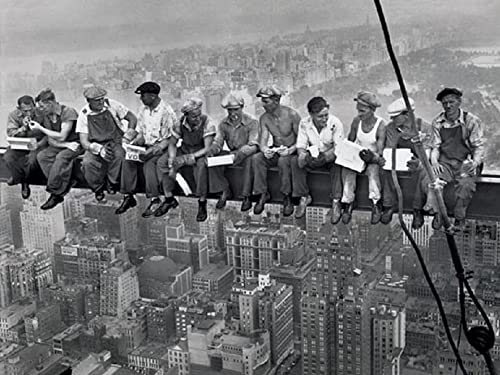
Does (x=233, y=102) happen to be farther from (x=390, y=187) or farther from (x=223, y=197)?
(x=390, y=187)

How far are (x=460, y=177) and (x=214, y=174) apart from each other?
6.23ft

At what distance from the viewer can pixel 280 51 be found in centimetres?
720

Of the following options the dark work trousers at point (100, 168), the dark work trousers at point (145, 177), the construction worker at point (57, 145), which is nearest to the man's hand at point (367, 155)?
the dark work trousers at point (145, 177)

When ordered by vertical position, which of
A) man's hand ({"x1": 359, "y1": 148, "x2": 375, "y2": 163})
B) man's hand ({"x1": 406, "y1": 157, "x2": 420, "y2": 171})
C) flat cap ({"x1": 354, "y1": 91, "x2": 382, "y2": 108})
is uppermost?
flat cap ({"x1": 354, "y1": 91, "x2": 382, "y2": 108})

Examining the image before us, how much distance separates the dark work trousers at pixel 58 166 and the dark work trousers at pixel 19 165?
0.54ft

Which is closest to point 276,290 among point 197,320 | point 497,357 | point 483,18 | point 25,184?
point 197,320

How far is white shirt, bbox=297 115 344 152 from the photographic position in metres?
5.48

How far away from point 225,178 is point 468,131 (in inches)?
76.2

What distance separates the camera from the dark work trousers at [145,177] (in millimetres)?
6039

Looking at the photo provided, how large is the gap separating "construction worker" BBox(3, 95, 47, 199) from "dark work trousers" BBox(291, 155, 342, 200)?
2.42 meters

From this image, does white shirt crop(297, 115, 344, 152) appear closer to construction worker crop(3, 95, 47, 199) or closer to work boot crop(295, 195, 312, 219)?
work boot crop(295, 195, 312, 219)

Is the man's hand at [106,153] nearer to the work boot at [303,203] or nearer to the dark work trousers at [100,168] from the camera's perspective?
the dark work trousers at [100,168]

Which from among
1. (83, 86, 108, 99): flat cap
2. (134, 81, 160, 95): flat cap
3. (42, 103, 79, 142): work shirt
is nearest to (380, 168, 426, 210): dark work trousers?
(134, 81, 160, 95): flat cap

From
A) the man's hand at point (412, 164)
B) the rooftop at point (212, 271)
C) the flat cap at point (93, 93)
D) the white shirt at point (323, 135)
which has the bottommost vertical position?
the rooftop at point (212, 271)
